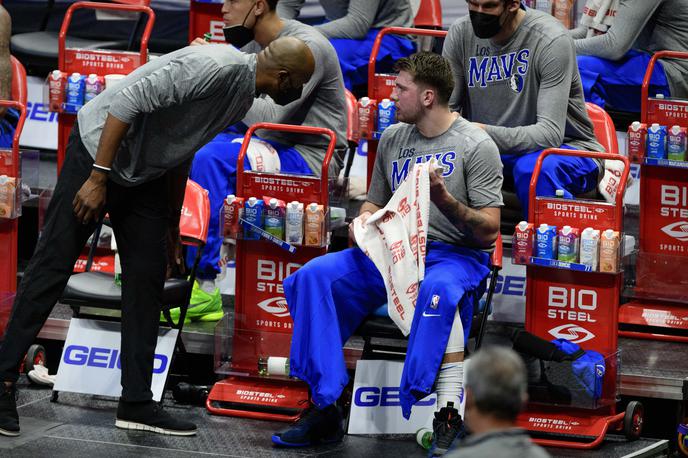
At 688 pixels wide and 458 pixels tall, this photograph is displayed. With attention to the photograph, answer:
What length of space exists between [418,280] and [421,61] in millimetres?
888

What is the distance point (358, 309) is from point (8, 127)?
92.0 inches

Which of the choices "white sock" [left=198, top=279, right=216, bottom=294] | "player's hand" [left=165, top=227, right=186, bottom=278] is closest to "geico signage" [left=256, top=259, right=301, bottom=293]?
"player's hand" [left=165, top=227, right=186, bottom=278]

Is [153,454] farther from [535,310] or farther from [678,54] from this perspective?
[678,54]

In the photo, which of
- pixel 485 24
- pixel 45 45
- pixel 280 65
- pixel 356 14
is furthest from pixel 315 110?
pixel 45 45

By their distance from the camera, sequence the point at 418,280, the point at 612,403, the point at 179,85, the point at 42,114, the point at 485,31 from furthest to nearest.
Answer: the point at 42,114, the point at 485,31, the point at 612,403, the point at 418,280, the point at 179,85

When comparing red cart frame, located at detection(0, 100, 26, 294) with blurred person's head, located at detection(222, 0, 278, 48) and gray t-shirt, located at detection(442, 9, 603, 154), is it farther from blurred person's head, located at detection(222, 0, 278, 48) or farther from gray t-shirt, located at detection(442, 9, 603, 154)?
gray t-shirt, located at detection(442, 9, 603, 154)

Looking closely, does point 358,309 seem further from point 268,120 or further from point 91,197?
point 268,120

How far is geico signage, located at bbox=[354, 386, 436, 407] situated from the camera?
551 cm

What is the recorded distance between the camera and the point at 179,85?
4879 millimetres

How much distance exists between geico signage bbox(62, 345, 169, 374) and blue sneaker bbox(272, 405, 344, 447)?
85 cm

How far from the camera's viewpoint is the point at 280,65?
4977 mm

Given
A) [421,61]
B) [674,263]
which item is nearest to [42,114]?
[421,61]

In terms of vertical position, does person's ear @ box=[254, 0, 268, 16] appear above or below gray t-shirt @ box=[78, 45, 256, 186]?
above

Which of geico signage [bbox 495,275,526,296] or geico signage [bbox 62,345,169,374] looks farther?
geico signage [bbox 495,275,526,296]
